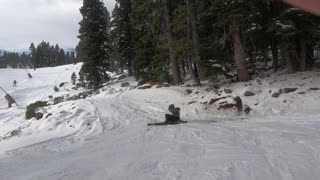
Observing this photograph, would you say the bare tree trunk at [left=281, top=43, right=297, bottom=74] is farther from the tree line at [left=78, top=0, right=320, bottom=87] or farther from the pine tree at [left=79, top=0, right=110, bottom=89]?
the pine tree at [left=79, top=0, right=110, bottom=89]

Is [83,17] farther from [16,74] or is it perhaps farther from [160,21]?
[16,74]

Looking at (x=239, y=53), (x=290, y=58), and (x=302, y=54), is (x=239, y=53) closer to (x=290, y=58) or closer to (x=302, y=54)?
(x=290, y=58)

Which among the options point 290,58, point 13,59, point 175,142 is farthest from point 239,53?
point 13,59

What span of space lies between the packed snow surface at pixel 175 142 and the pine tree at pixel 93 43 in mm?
16273

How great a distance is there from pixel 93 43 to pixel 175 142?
2962 cm

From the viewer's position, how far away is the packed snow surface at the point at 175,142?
8078mm

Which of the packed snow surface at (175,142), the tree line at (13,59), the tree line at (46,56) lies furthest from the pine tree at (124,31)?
the tree line at (13,59)

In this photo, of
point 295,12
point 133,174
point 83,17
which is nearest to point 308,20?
point 295,12

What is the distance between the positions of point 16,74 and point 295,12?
82.1m

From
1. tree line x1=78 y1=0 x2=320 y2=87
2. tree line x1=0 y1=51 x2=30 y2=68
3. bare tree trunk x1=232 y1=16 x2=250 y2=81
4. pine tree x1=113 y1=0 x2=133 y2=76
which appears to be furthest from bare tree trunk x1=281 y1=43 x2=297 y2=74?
tree line x1=0 y1=51 x2=30 y2=68

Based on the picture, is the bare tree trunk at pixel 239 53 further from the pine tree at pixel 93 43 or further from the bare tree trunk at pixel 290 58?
the pine tree at pixel 93 43

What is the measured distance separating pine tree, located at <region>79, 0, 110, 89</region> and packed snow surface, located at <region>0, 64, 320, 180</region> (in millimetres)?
16273

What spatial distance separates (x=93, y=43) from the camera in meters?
39.8

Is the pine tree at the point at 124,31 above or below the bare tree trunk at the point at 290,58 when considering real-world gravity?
above
